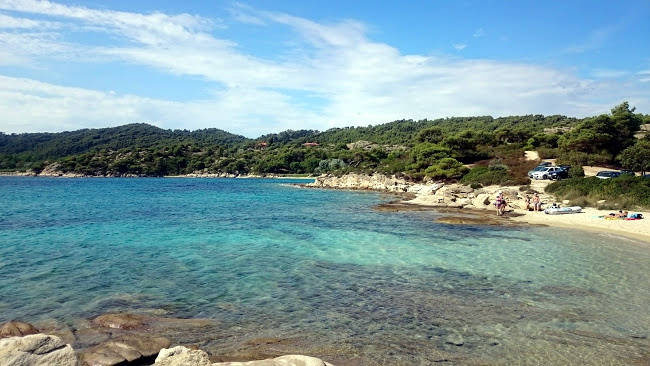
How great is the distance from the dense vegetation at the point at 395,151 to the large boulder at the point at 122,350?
39963mm

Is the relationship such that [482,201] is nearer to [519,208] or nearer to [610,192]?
[519,208]

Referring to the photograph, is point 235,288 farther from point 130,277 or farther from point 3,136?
point 3,136

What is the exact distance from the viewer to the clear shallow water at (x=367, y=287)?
7.70m

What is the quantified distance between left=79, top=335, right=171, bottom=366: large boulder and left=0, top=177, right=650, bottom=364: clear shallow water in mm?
938

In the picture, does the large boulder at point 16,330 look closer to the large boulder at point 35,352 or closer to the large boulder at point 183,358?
the large boulder at point 35,352

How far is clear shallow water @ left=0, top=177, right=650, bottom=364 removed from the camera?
25.2 ft

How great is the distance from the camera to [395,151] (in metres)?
89.9

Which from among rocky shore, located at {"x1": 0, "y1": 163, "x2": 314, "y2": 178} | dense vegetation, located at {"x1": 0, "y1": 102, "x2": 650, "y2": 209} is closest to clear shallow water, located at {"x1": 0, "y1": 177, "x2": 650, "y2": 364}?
dense vegetation, located at {"x1": 0, "y1": 102, "x2": 650, "y2": 209}

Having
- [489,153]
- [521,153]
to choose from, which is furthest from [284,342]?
[489,153]

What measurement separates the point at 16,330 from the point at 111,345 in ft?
6.61

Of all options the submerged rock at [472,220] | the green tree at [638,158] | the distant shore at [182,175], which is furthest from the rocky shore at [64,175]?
the submerged rock at [472,220]

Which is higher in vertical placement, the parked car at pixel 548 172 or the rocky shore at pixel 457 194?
the parked car at pixel 548 172

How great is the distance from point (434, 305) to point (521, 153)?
170ft

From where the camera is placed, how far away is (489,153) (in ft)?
200
